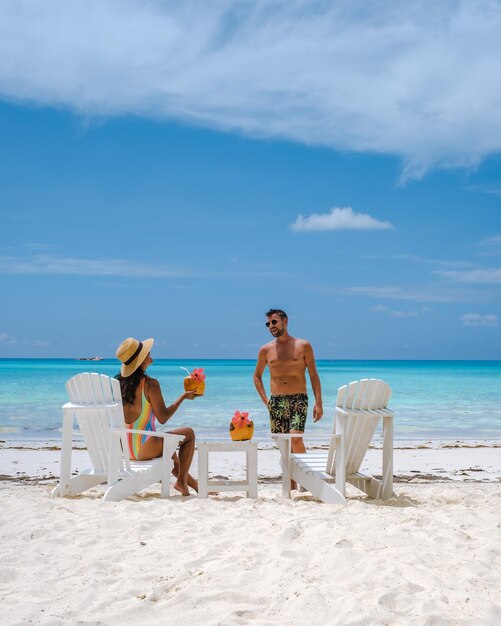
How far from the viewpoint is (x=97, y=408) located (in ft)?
17.0

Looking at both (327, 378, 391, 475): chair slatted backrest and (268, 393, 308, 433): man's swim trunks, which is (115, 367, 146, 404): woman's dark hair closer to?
(268, 393, 308, 433): man's swim trunks

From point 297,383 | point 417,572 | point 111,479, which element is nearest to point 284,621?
point 417,572

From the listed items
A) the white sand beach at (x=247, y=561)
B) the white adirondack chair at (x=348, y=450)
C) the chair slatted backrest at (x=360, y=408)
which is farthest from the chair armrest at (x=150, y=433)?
the chair slatted backrest at (x=360, y=408)

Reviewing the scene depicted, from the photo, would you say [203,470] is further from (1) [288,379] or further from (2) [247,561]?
(2) [247,561]

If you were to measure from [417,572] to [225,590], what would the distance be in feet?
2.99

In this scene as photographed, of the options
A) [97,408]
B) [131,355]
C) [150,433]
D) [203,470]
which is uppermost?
[131,355]

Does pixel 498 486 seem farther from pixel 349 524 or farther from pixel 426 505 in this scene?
pixel 349 524

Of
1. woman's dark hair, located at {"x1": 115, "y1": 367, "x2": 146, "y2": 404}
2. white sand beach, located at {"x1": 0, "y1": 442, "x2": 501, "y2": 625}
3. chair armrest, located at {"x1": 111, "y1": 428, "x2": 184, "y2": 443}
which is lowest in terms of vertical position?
white sand beach, located at {"x1": 0, "y1": 442, "x2": 501, "y2": 625}

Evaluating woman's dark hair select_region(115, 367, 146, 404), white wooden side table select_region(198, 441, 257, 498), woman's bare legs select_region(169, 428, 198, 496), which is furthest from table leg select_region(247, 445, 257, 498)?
woman's dark hair select_region(115, 367, 146, 404)

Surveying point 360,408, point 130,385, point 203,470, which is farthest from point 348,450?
point 130,385

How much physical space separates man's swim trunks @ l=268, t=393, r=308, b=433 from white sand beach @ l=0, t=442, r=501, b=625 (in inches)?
29.7

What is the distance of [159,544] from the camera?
12.3 ft

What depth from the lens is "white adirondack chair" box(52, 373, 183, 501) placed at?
16.4 ft

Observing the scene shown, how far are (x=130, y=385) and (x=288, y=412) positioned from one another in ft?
4.60
